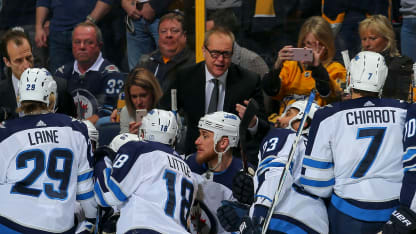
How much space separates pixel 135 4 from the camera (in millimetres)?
5863

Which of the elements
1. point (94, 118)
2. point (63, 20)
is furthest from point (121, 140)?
point (63, 20)

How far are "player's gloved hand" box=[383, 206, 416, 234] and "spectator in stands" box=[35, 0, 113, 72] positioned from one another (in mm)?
3657

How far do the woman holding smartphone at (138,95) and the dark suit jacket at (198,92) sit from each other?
18cm

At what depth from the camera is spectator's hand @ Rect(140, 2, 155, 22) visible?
5.74 m

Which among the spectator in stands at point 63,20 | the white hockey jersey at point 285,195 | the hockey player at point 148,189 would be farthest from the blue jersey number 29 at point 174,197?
the spectator in stands at point 63,20

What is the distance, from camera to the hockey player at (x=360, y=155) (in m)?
3.39

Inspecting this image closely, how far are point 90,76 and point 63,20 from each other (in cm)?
74

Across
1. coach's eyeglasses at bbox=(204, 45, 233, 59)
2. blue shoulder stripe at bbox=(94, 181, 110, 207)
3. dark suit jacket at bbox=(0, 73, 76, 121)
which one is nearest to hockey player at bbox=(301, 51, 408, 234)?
blue shoulder stripe at bbox=(94, 181, 110, 207)

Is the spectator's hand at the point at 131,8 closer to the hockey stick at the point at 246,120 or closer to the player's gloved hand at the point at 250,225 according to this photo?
the hockey stick at the point at 246,120

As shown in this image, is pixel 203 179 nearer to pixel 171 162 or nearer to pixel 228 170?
pixel 228 170

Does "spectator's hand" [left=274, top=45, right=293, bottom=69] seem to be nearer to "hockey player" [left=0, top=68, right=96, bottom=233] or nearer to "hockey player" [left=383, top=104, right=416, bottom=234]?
"hockey player" [left=383, top=104, right=416, bottom=234]

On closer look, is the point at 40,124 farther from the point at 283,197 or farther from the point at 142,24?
the point at 142,24

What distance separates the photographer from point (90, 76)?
225 inches

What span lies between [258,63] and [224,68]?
493 millimetres
